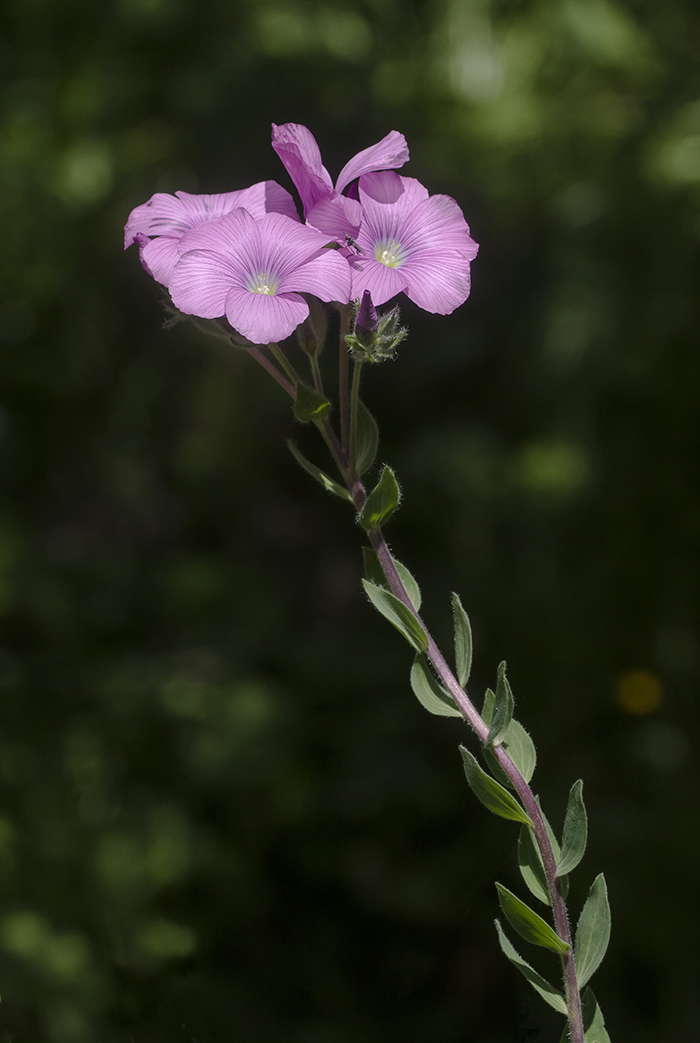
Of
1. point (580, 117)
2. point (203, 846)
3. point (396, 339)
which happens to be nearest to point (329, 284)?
point (396, 339)

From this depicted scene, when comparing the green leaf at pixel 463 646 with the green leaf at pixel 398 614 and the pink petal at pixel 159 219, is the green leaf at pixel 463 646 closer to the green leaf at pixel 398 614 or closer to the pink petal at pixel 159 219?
the green leaf at pixel 398 614

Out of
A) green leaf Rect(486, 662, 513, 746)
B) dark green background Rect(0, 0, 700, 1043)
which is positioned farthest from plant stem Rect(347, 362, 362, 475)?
dark green background Rect(0, 0, 700, 1043)

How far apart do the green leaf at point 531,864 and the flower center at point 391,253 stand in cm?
28

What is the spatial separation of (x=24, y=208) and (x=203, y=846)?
47.5 inches

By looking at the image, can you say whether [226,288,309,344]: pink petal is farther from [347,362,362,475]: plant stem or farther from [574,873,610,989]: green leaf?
[574,873,610,989]: green leaf

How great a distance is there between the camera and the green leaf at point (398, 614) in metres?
0.38

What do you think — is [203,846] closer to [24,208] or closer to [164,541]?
[164,541]

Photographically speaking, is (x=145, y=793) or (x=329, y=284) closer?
(x=329, y=284)

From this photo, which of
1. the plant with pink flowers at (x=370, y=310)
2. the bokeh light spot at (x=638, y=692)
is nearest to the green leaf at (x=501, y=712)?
the plant with pink flowers at (x=370, y=310)

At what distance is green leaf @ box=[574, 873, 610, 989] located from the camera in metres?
0.40

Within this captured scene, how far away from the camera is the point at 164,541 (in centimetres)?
189

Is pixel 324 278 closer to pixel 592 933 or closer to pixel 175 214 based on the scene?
pixel 175 214

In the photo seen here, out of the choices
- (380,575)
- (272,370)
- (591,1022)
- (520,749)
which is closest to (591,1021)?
(591,1022)

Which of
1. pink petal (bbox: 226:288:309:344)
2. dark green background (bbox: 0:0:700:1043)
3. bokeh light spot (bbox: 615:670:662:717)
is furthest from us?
bokeh light spot (bbox: 615:670:662:717)
